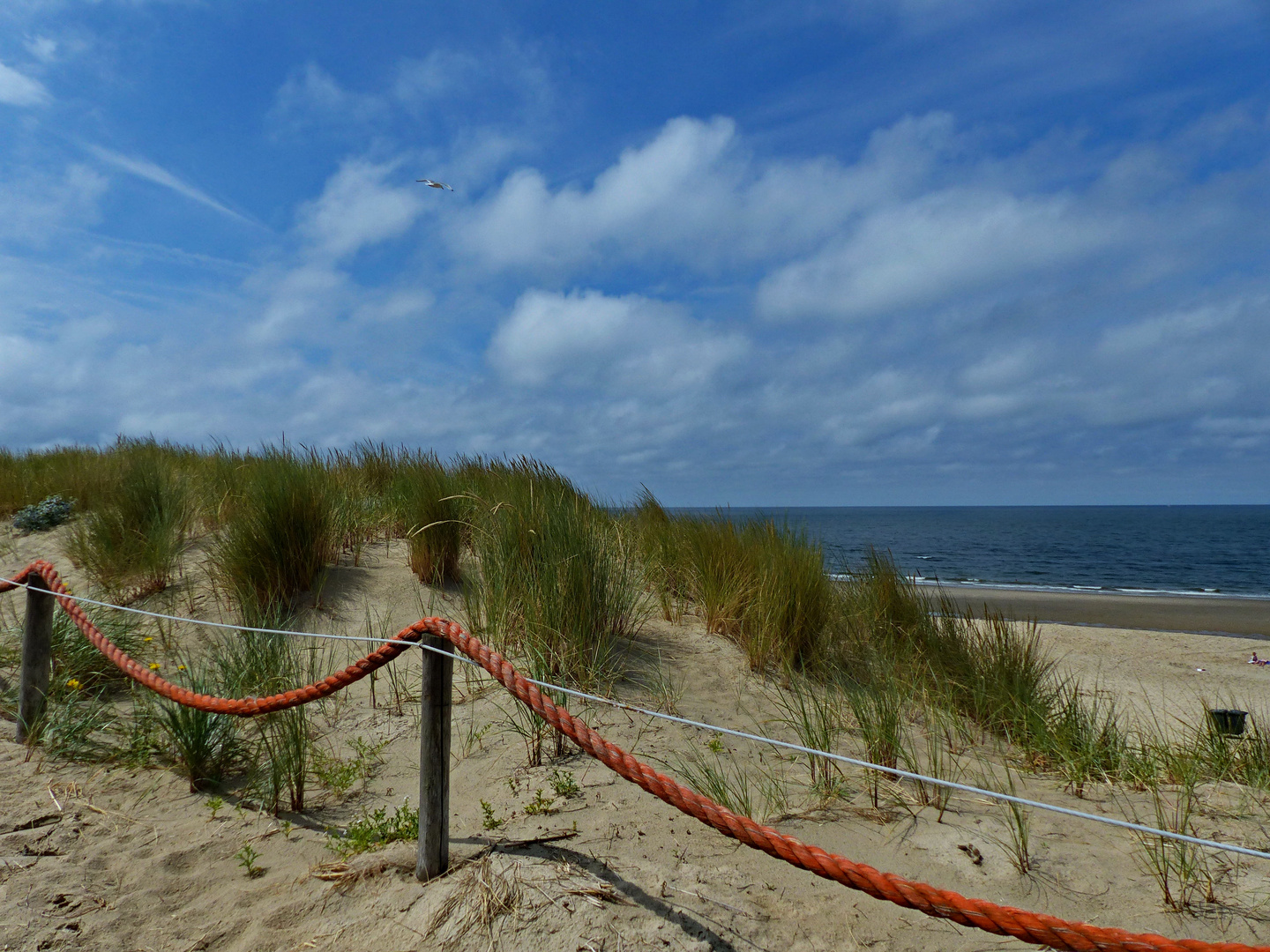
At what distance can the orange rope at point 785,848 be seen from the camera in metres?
1.62

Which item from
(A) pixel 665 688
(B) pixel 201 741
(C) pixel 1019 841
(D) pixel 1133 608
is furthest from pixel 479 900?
(D) pixel 1133 608

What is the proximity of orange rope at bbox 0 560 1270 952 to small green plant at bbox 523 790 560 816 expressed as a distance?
97 cm

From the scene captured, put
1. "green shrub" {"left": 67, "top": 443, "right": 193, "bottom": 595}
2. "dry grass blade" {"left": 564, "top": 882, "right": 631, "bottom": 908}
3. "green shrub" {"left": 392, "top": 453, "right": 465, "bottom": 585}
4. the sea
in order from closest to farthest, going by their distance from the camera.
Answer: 1. "dry grass blade" {"left": 564, "top": 882, "right": 631, "bottom": 908}
2. "green shrub" {"left": 67, "top": 443, "right": 193, "bottom": 595}
3. "green shrub" {"left": 392, "top": 453, "right": 465, "bottom": 585}
4. the sea

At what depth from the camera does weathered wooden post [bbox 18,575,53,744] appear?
3.98 m

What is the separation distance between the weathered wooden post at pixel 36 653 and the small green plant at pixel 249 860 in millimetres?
→ 2086

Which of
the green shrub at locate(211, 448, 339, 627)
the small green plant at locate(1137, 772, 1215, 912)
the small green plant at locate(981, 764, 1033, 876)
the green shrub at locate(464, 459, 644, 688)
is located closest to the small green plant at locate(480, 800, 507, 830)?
the green shrub at locate(464, 459, 644, 688)

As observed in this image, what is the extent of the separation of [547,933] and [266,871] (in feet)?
4.10

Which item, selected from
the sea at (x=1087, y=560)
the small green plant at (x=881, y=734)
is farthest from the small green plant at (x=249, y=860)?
the sea at (x=1087, y=560)

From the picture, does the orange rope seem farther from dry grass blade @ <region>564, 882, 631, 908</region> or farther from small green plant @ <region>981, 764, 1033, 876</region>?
small green plant @ <region>981, 764, 1033, 876</region>

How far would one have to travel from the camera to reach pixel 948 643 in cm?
552

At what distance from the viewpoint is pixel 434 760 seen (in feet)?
7.93

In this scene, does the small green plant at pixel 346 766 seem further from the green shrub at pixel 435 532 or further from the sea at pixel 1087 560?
→ the sea at pixel 1087 560

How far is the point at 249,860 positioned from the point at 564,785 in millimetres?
1265

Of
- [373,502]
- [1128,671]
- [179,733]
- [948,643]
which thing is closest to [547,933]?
[179,733]
